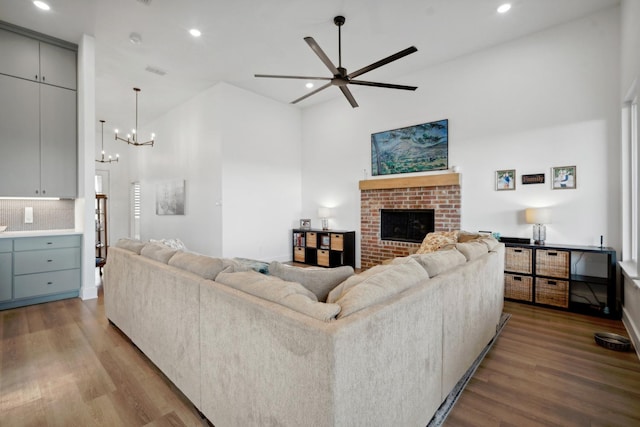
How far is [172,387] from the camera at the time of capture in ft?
6.17

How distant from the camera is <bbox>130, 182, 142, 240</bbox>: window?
8344 mm

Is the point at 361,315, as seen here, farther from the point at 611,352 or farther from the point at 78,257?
the point at 78,257

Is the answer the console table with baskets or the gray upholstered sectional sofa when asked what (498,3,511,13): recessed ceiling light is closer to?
the console table with baskets

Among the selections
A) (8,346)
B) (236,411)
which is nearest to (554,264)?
(236,411)

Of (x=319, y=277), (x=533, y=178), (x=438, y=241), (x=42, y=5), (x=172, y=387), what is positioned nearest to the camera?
(x=319, y=277)

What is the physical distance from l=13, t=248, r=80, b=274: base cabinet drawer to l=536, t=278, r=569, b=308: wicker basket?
5849 millimetres

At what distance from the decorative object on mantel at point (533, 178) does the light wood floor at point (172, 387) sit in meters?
1.84

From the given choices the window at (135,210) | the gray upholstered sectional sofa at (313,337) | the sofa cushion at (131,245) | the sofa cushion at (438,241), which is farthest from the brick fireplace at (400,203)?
the window at (135,210)

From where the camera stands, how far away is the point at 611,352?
2.37 m

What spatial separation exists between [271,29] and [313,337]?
4.10 meters

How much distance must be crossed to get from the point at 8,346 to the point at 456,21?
5.72 meters

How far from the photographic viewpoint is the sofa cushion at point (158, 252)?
2.10m

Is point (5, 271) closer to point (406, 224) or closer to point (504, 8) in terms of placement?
point (406, 224)

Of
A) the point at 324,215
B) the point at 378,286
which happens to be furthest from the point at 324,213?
the point at 378,286
